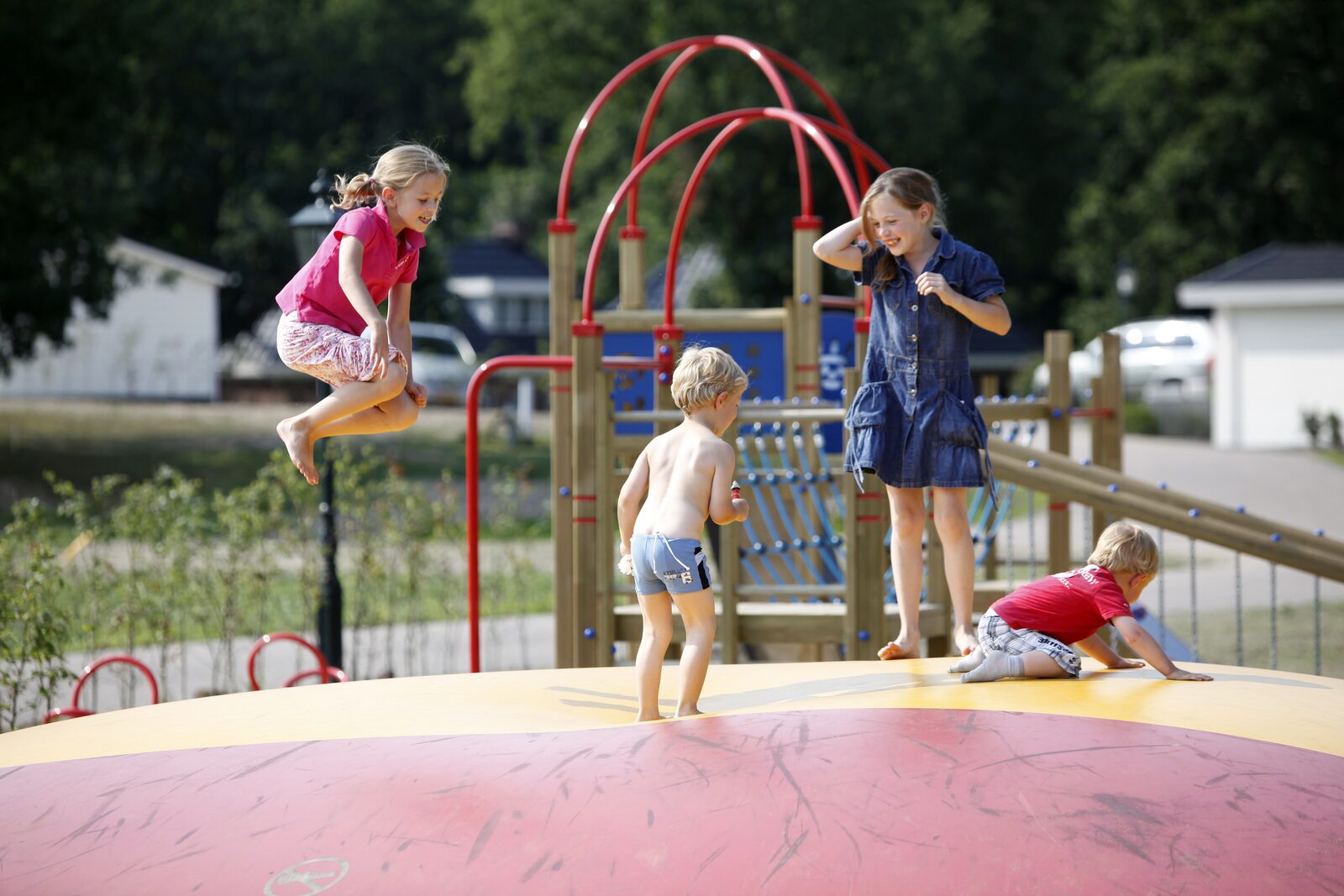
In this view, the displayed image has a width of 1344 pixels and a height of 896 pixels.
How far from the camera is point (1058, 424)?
7.68 metres

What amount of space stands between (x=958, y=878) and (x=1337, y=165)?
127 ft

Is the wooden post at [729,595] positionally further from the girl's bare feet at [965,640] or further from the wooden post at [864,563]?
the girl's bare feet at [965,640]

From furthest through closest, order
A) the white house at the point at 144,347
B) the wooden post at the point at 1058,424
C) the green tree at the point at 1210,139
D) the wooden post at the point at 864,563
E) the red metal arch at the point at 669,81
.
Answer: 1. the green tree at the point at 1210,139
2. the white house at the point at 144,347
3. the red metal arch at the point at 669,81
4. the wooden post at the point at 1058,424
5. the wooden post at the point at 864,563

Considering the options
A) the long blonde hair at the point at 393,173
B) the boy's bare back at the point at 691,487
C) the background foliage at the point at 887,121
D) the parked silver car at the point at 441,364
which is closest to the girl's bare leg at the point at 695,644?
the boy's bare back at the point at 691,487

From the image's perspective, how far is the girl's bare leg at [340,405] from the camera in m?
4.46

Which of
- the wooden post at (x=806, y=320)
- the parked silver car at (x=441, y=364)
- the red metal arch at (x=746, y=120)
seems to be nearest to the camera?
the red metal arch at (x=746, y=120)

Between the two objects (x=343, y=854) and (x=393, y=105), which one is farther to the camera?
(x=393, y=105)

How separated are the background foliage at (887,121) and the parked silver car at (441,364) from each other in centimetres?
152

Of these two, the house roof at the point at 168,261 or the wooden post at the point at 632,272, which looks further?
the house roof at the point at 168,261

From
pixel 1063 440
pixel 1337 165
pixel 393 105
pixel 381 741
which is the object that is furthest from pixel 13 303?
pixel 1337 165

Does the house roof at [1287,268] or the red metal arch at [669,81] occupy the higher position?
the house roof at [1287,268]

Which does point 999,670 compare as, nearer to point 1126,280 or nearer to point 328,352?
point 328,352

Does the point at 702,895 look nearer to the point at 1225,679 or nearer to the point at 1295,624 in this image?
the point at 1225,679

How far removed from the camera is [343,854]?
3.59 m
